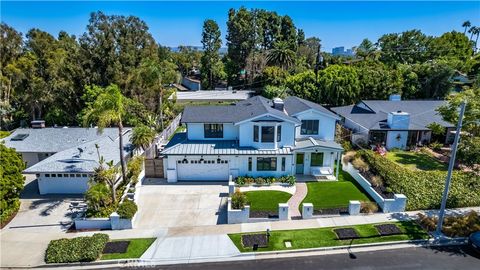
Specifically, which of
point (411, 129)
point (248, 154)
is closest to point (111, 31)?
point (248, 154)

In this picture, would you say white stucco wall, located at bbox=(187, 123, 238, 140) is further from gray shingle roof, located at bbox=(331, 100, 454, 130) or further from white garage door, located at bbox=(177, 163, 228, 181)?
gray shingle roof, located at bbox=(331, 100, 454, 130)

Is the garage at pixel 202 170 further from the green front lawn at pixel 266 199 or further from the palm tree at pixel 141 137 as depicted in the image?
the palm tree at pixel 141 137

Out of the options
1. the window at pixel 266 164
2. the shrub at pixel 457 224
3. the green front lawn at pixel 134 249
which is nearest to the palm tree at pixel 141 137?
the window at pixel 266 164

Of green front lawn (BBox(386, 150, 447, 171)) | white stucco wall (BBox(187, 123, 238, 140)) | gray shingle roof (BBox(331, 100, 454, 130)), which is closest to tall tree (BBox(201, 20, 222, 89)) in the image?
gray shingle roof (BBox(331, 100, 454, 130))

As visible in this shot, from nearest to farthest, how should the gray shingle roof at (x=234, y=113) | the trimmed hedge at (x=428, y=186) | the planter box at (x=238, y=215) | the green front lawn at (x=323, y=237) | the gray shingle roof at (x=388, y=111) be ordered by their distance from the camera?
the green front lawn at (x=323, y=237) < the planter box at (x=238, y=215) < the trimmed hedge at (x=428, y=186) < the gray shingle roof at (x=234, y=113) < the gray shingle roof at (x=388, y=111)

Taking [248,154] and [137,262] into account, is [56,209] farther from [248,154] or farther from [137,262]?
[248,154]

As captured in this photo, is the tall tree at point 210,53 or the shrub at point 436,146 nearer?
the shrub at point 436,146
